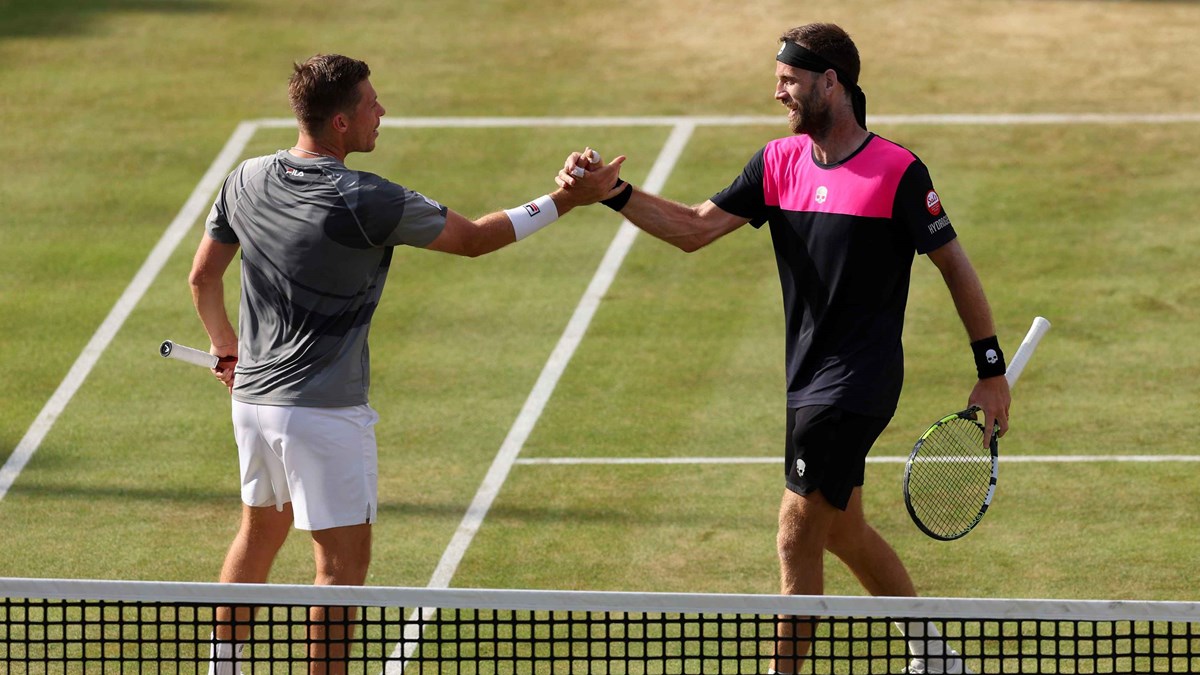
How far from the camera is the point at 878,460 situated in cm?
962

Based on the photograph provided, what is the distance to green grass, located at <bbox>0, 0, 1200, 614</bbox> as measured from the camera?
28.5ft

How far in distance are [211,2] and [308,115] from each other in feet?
43.2

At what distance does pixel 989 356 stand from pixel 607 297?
19.7ft

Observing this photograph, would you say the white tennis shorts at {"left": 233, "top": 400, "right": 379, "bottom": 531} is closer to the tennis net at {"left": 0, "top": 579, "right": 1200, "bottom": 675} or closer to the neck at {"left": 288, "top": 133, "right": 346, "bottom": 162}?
the tennis net at {"left": 0, "top": 579, "right": 1200, "bottom": 675}

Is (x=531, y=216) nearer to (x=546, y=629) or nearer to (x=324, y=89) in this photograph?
(x=324, y=89)

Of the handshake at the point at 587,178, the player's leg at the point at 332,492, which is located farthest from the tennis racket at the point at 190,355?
the handshake at the point at 587,178

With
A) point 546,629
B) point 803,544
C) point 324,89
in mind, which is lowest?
point 546,629

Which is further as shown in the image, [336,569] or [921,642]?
[921,642]

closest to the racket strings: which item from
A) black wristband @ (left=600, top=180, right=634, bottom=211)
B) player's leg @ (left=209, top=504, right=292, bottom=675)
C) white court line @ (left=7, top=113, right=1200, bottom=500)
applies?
black wristband @ (left=600, top=180, right=634, bottom=211)

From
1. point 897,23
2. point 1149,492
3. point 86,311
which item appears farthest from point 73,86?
point 1149,492

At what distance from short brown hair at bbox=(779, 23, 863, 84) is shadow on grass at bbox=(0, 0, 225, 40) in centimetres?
1255

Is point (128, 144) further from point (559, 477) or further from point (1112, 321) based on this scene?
point (1112, 321)

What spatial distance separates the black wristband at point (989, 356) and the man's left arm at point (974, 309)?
0.7 inches

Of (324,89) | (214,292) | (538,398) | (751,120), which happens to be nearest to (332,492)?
(214,292)
